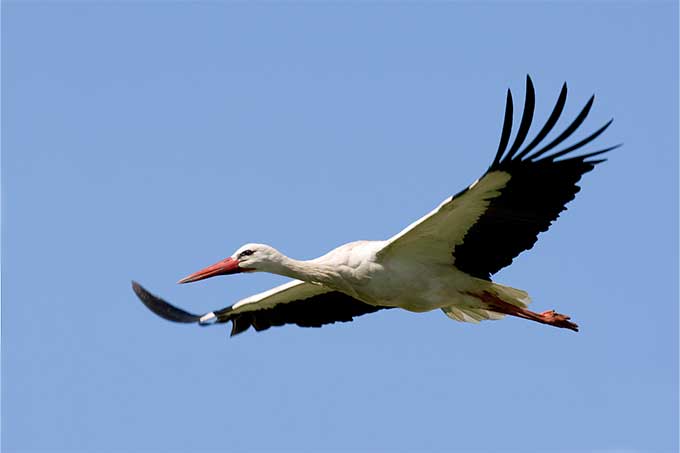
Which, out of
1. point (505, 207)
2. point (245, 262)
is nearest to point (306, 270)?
point (245, 262)

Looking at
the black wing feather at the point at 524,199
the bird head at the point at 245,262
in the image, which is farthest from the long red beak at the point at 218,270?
the black wing feather at the point at 524,199

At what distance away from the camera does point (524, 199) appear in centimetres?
1031

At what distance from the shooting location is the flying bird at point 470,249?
10.1 m

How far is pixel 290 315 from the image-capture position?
12.2 metres

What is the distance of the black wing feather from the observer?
9938mm

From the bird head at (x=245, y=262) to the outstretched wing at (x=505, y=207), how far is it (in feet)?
2.99

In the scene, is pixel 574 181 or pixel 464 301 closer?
pixel 574 181

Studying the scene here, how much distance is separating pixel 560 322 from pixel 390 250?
1.59m

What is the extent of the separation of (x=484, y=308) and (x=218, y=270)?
7.02 feet

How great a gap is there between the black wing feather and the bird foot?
62 cm

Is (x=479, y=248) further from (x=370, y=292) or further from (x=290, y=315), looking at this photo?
(x=290, y=315)

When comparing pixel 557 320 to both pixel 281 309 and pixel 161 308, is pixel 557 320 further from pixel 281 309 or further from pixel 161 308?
pixel 161 308

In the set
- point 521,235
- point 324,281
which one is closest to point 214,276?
point 324,281

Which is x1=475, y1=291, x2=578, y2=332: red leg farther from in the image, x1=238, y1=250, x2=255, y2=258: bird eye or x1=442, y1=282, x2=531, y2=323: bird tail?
x1=238, y1=250, x2=255, y2=258: bird eye
